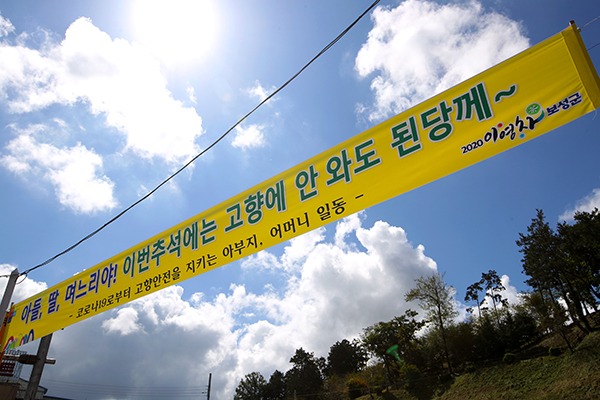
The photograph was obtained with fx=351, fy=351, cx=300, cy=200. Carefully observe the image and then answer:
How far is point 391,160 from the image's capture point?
381cm

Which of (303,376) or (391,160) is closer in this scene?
(391,160)

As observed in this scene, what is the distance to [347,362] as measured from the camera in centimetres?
4381

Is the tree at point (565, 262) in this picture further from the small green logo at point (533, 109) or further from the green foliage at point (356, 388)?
the small green logo at point (533, 109)

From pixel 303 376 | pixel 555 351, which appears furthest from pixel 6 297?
pixel 303 376

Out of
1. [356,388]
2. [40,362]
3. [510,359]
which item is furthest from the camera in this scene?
[356,388]

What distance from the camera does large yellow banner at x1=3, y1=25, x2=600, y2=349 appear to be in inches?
124

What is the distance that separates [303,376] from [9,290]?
37027 mm

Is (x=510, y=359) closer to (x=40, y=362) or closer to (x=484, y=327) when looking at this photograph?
(x=484, y=327)

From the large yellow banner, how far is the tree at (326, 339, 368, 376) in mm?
42834

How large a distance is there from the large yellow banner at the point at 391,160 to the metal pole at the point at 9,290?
372cm

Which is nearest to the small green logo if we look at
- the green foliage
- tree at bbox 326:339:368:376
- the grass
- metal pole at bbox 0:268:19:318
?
metal pole at bbox 0:268:19:318

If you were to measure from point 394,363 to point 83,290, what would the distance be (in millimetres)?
34914

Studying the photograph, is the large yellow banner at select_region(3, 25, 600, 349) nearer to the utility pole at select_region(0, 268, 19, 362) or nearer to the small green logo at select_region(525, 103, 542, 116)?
the small green logo at select_region(525, 103, 542, 116)

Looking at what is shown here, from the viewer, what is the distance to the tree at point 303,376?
38506 mm
